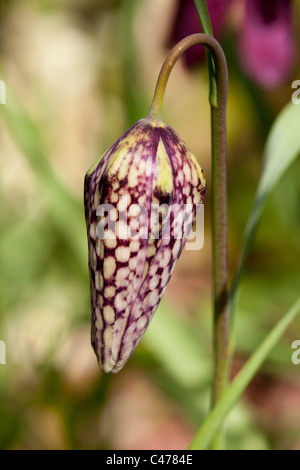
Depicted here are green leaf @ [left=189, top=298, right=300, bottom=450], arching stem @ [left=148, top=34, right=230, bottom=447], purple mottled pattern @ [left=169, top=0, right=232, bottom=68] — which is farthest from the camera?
purple mottled pattern @ [left=169, top=0, right=232, bottom=68]

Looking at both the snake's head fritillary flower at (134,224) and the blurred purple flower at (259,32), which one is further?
the blurred purple flower at (259,32)

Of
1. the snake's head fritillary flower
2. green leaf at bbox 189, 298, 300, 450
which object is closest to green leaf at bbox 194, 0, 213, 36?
the snake's head fritillary flower

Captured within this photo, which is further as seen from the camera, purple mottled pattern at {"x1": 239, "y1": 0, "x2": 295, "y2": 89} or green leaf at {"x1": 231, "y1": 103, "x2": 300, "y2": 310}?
purple mottled pattern at {"x1": 239, "y1": 0, "x2": 295, "y2": 89}

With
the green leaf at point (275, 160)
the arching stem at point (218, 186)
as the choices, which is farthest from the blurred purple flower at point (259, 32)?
the arching stem at point (218, 186)

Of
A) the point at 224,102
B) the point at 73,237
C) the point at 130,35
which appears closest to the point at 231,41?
the point at 130,35

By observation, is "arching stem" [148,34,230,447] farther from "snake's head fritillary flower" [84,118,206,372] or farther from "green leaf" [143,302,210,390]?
"green leaf" [143,302,210,390]

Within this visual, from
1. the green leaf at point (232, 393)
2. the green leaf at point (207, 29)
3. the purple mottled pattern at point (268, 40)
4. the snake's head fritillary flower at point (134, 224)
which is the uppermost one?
the purple mottled pattern at point (268, 40)

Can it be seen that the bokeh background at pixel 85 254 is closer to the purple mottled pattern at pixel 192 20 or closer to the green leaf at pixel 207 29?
the purple mottled pattern at pixel 192 20

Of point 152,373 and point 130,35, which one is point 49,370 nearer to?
point 152,373

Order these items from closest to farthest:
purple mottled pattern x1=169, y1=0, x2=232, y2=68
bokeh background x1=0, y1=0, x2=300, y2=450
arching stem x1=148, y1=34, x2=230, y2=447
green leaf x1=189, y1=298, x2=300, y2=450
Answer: arching stem x1=148, y1=34, x2=230, y2=447
green leaf x1=189, y1=298, x2=300, y2=450
purple mottled pattern x1=169, y1=0, x2=232, y2=68
bokeh background x1=0, y1=0, x2=300, y2=450
